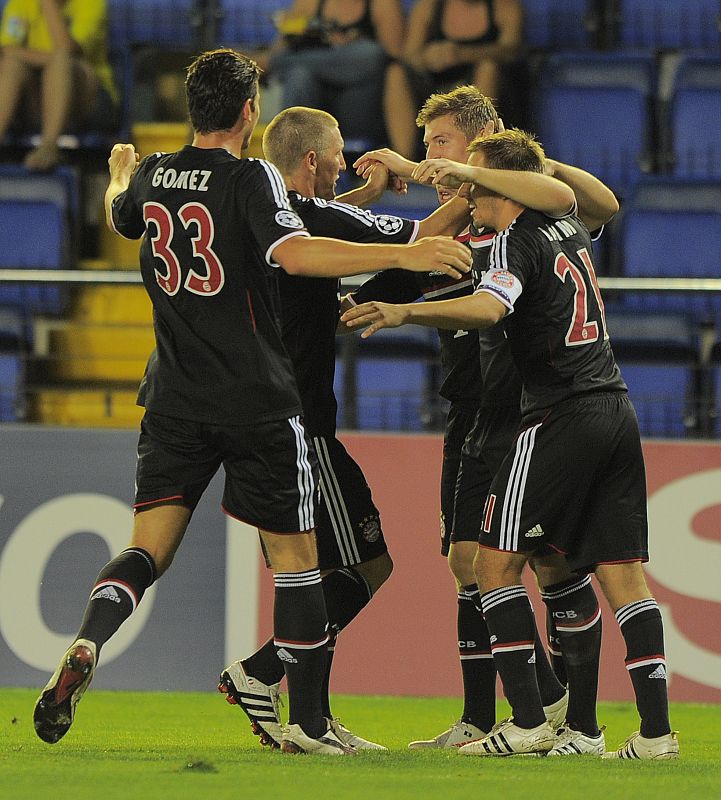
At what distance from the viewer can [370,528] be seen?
4645 mm

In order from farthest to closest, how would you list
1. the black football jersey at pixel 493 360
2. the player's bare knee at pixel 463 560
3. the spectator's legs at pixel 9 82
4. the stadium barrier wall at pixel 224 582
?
the spectator's legs at pixel 9 82, the stadium barrier wall at pixel 224 582, the player's bare knee at pixel 463 560, the black football jersey at pixel 493 360

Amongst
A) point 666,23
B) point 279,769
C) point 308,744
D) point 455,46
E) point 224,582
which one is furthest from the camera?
point 666,23

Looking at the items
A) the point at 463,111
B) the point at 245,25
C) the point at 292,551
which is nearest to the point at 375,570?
the point at 292,551

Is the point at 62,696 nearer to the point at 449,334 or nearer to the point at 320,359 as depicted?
the point at 320,359

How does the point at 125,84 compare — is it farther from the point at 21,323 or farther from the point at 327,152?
the point at 327,152

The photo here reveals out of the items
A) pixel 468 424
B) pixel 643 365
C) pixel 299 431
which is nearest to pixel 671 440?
pixel 643 365

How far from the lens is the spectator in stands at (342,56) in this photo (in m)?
8.97

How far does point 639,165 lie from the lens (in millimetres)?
8945

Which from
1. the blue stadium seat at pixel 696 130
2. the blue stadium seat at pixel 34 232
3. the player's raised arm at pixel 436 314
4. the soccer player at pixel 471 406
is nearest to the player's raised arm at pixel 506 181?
the soccer player at pixel 471 406

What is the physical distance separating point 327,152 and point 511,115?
4770 millimetres

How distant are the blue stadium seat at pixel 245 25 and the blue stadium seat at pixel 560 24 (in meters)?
1.75

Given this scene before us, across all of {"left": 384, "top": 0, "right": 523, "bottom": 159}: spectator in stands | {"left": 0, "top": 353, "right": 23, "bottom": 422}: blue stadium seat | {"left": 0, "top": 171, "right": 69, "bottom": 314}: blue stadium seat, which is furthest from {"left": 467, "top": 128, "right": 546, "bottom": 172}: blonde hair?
{"left": 384, "top": 0, "right": 523, "bottom": 159}: spectator in stands

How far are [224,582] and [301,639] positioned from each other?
2284 mm

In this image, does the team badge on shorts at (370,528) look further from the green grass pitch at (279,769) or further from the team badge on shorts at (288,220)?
the team badge on shorts at (288,220)
